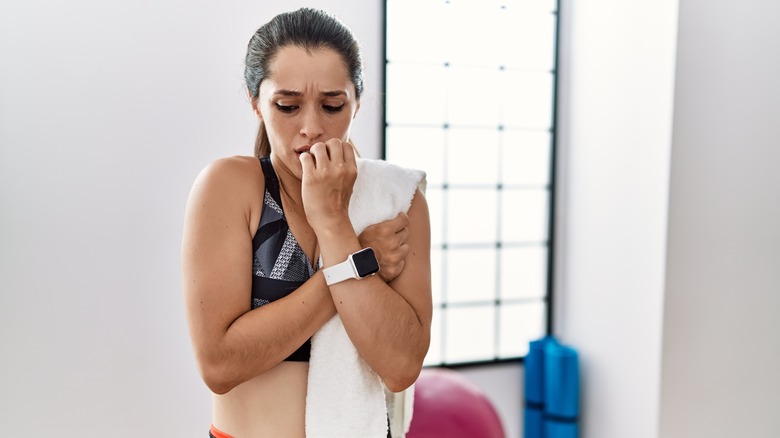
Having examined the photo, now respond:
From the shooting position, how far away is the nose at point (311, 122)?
97 cm

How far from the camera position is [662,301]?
215 centimetres

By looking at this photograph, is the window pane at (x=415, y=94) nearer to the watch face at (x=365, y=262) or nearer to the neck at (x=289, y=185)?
the neck at (x=289, y=185)

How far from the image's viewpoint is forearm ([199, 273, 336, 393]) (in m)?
0.88

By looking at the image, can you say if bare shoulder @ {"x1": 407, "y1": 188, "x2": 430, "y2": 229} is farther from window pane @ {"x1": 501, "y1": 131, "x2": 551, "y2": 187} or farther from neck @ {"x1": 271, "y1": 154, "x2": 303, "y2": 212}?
window pane @ {"x1": 501, "y1": 131, "x2": 551, "y2": 187}

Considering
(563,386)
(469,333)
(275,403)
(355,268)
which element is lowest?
(563,386)

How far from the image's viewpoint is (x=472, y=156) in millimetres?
2598

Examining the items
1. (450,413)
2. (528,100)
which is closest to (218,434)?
(450,413)

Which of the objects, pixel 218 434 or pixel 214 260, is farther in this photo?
pixel 218 434

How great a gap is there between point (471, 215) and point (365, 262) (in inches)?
69.7

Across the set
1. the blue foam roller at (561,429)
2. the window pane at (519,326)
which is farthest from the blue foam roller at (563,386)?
the window pane at (519,326)

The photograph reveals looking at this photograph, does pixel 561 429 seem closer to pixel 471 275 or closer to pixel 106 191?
pixel 471 275

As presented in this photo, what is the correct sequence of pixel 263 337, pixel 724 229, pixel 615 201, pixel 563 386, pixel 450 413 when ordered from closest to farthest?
pixel 263 337 < pixel 450 413 < pixel 724 229 < pixel 615 201 < pixel 563 386

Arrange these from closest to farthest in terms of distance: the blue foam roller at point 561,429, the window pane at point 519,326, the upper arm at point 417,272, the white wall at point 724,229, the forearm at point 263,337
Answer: the forearm at point 263,337, the upper arm at point 417,272, the white wall at point 724,229, the blue foam roller at point 561,429, the window pane at point 519,326

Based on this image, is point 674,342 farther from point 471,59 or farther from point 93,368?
point 93,368
